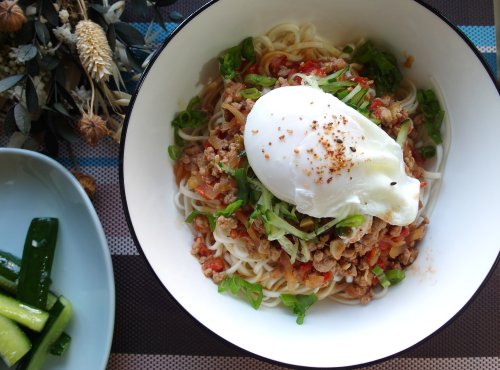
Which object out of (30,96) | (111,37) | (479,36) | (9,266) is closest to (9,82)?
(30,96)

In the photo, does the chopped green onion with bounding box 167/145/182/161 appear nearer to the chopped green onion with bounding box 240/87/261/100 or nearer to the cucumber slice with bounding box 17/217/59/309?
the chopped green onion with bounding box 240/87/261/100

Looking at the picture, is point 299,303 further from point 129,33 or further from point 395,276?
point 129,33

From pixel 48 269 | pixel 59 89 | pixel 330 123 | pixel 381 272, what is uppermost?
pixel 330 123

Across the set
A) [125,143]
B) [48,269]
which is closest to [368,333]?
[125,143]

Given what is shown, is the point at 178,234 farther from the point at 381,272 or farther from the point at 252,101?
the point at 381,272

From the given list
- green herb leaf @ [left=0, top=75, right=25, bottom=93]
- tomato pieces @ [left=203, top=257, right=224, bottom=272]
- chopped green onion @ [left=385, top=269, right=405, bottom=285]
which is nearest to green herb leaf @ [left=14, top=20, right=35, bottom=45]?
green herb leaf @ [left=0, top=75, right=25, bottom=93]
